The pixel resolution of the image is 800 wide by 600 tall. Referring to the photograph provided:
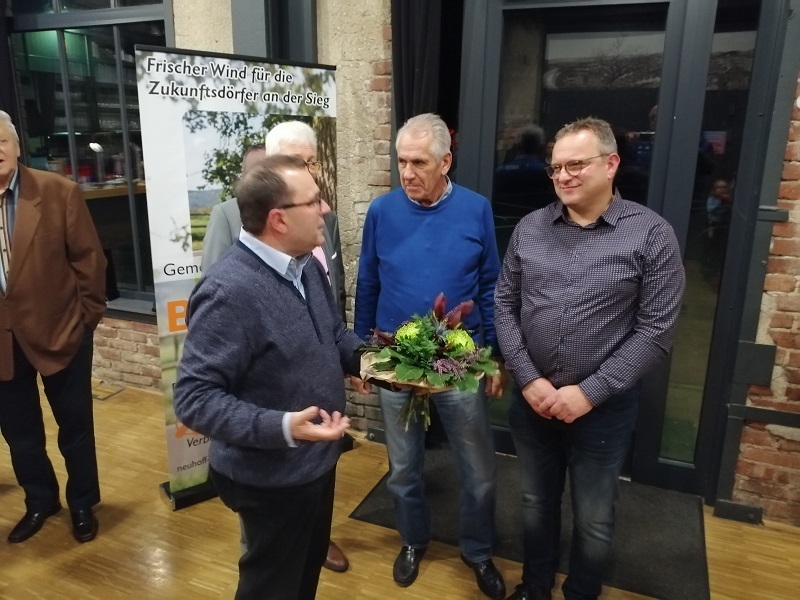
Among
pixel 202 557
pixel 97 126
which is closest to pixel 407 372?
pixel 202 557

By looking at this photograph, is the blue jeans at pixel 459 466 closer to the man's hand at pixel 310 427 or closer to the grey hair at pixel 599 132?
the man's hand at pixel 310 427

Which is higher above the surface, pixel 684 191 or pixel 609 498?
pixel 684 191

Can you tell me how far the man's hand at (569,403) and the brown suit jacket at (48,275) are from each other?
1795mm

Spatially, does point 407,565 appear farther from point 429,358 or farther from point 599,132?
point 599,132

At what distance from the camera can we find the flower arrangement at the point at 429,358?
1679 millimetres

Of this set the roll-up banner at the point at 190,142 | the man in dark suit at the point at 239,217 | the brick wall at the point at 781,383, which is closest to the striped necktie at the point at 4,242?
the roll-up banner at the point at 190,142

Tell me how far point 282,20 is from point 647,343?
227 cm

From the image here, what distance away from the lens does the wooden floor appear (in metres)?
2.22

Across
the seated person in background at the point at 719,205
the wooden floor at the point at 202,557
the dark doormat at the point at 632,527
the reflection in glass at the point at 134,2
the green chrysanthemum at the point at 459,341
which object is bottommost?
the wooden floor at the point at 202,557

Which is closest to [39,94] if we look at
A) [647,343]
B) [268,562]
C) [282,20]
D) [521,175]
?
[282,20]

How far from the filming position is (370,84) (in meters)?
2.87

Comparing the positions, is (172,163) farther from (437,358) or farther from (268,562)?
(268,562)

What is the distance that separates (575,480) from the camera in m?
1.93

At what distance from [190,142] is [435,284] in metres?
1.14
